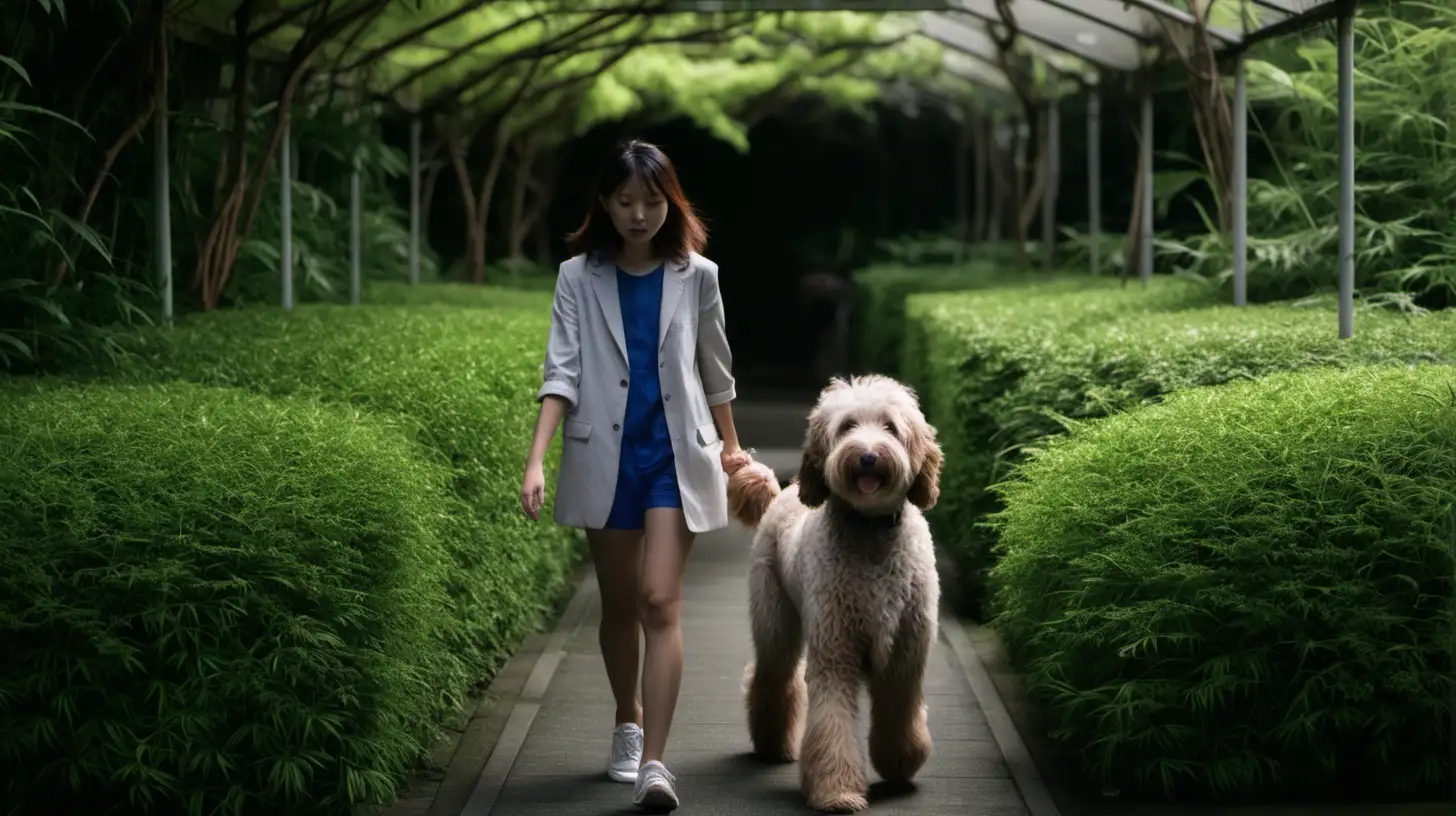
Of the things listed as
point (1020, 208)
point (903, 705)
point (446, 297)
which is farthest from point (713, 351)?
point (1020, 208)

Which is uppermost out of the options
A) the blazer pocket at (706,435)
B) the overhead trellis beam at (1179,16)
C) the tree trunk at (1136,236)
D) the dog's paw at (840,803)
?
the overhead trellis beam at (1179,16)

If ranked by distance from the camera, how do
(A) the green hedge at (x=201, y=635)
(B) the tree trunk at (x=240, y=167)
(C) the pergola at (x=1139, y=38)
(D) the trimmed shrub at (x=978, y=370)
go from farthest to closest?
(B) the tree trunk at (x=240, y=167) < (C) the pergola at (x=1139, y=38) < (D) the trimmed shrub at (x=978, y=370) < (A) the green hedge at (x=201, y=635)

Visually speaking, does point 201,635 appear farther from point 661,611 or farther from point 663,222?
point 663,222

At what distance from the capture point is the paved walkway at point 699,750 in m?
5.70

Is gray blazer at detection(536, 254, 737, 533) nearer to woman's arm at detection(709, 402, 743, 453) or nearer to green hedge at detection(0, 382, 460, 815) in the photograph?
woman's arm at detection(709, 402, 743, 453)

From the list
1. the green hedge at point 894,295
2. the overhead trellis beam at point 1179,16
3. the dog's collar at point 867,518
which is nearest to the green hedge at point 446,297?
the green hedge at point 894,295

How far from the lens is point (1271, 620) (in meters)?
5.11

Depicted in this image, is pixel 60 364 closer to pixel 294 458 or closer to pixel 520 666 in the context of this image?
pixel 520 666

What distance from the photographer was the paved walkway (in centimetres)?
570

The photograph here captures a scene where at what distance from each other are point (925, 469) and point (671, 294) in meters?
0.91

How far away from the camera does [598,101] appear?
77.9ft

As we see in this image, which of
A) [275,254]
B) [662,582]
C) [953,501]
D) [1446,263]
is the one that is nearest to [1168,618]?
[662,582]

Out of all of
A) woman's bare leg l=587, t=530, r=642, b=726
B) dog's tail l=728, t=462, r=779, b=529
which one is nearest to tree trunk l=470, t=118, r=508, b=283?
dog's tail l=728, t=462, r=779, b=529

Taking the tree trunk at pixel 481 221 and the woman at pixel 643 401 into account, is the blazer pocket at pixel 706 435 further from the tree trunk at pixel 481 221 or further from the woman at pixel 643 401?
the tree trunk at pixel 481 221
